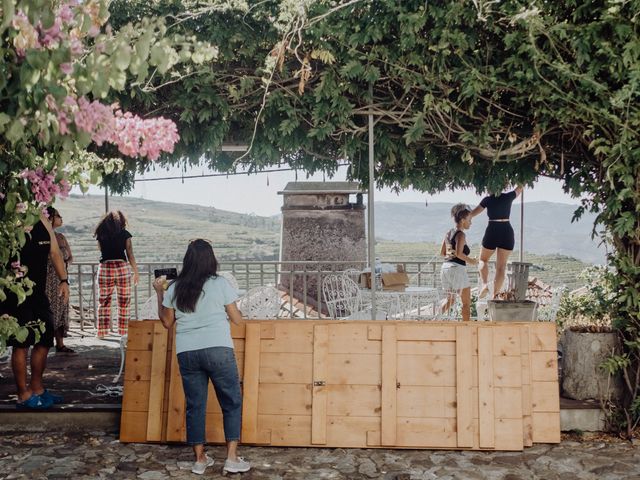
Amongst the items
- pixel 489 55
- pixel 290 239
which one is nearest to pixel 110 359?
pixel 290 239

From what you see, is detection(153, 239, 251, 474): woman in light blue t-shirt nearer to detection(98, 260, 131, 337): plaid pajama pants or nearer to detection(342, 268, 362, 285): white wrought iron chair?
detection(98, 260, 131, 337): plaid pajama pants

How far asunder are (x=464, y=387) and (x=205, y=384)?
2063 mm

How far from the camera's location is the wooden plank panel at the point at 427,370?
541 cm

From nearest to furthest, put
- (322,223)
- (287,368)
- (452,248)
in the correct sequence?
(287,368) → (452,248) → (322,223)

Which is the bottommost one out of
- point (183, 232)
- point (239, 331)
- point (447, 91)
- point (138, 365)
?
point (138, 365)

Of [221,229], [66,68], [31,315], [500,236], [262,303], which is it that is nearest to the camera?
[66,68]

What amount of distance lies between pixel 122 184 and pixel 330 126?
8.34 feet

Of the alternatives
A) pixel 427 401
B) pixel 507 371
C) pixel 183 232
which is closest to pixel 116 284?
pixel 427 401

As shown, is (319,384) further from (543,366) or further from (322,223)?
(322,223)

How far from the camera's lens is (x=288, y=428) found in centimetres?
539

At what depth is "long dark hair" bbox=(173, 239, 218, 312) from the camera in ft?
14.8

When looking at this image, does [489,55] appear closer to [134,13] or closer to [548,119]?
[548,119]

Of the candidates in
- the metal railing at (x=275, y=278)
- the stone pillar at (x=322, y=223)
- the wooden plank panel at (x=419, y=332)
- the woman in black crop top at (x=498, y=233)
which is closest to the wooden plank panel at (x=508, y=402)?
the wooden plank panel at (x=419, y=332)

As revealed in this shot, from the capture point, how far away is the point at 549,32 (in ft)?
17.0
